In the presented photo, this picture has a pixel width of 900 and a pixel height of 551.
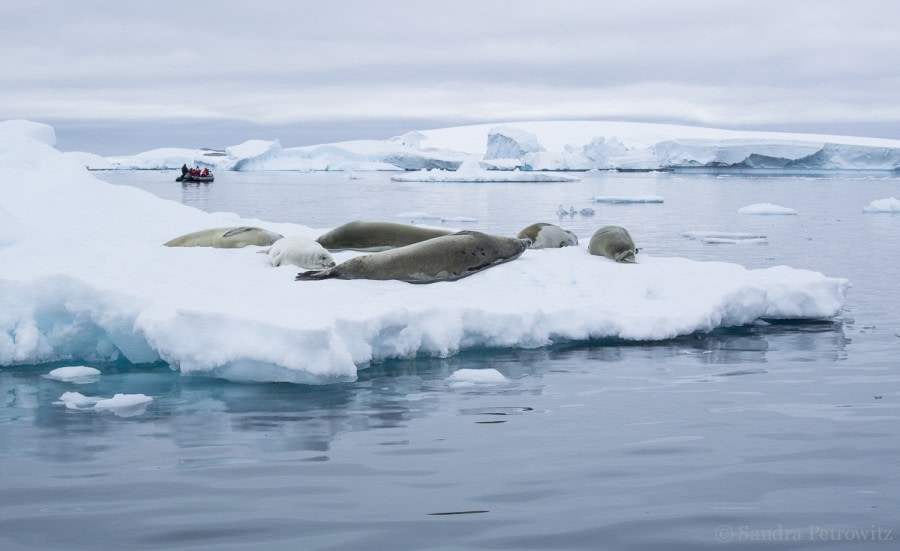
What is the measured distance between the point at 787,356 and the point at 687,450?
2.52 metres

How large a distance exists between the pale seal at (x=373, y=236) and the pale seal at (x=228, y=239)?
715 mm

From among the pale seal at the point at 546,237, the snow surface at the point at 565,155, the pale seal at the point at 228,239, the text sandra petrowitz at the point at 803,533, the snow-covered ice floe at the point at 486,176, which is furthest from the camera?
the snow surface at the point at 565,155

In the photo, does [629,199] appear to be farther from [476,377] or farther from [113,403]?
[113,403]

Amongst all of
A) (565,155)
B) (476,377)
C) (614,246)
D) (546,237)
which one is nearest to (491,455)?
(476,377)

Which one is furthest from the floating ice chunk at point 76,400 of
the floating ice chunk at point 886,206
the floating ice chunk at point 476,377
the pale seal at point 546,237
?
the floating ice chunk at point 886,206

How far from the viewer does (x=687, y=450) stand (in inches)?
163

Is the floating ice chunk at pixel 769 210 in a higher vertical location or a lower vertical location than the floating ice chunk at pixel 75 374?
higher

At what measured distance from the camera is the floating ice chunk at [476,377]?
545 cm

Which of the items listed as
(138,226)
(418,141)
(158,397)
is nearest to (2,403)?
(158,397)

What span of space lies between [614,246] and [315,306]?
3548mm

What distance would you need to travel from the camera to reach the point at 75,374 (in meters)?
5.61

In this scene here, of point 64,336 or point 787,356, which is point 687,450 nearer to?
point 787,356

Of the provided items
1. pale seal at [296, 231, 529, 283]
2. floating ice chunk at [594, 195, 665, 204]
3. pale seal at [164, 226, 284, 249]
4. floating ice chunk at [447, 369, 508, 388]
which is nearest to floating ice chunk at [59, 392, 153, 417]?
floating ice chunk at [447, 369, 508, 388]

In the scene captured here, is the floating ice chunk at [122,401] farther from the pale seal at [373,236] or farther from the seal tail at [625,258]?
the seal tail at [625,258]
